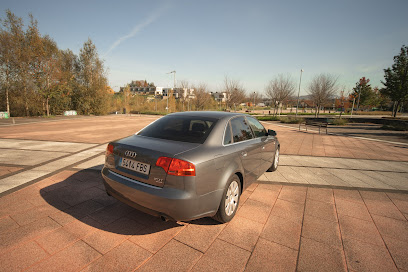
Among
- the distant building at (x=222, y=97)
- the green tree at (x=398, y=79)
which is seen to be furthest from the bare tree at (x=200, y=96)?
the green tree at (x=398, y=79)

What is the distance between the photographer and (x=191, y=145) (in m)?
2.36

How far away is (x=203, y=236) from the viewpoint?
8.01ft

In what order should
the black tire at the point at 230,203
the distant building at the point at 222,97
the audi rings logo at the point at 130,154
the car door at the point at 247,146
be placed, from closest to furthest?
1. the audi rings logo at the point at 130,154
2. the black tire at the point at 230,203
3. the car door at the point at 247,146
4. the distant building at the point at 222,97

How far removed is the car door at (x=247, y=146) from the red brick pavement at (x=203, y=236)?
577 mm

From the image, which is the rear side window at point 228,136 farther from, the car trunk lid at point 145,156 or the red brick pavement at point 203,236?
the red brick pavement at point 203,236

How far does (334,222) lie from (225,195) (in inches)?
70.8

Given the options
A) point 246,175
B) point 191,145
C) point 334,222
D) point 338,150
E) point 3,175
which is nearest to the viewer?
point 191,145

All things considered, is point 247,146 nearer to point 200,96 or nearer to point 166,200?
point 166,200

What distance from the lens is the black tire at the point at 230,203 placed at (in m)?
2.51

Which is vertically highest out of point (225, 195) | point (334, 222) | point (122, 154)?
point (122, 154)

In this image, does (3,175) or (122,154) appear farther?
(3,175)

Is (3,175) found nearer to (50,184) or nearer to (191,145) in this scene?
(50,184)

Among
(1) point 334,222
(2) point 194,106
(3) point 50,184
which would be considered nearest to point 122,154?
(3) point 50,184

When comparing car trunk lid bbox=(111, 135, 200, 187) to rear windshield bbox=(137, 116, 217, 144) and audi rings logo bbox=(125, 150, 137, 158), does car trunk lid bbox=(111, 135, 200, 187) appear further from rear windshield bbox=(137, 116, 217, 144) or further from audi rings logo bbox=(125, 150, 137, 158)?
rear windshield bbox=(137, 116, 217, 144)
